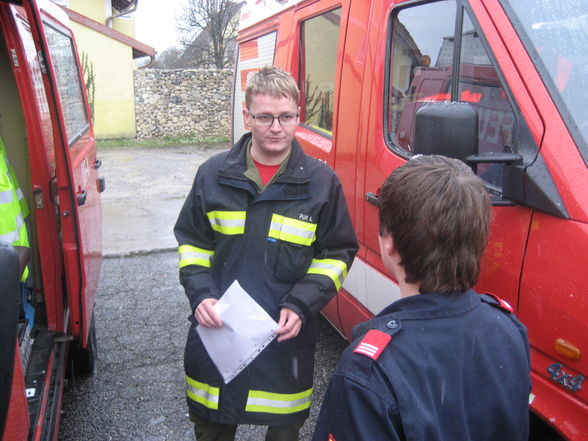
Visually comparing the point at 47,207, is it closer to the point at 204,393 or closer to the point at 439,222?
the point at 204,393

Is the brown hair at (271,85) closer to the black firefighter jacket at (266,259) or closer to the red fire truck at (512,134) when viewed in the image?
the black firefighter jacket at (266,259)

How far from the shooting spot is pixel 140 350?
393 cm

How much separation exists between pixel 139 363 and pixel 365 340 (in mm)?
2898

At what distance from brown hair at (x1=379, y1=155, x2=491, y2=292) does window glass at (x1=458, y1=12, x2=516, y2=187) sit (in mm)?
776

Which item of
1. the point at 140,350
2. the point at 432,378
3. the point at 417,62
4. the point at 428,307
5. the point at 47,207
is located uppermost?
the point at 417,62

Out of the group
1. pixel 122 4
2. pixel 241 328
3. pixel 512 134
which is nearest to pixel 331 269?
pixel 241 328

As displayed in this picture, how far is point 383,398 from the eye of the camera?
109 cm

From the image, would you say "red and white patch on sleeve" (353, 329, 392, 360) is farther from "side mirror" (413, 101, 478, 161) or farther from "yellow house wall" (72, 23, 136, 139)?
"yellow house wall" (72, 23, 136, 139)

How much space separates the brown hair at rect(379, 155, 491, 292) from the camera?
119 cm

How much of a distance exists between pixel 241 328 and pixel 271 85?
0.84m

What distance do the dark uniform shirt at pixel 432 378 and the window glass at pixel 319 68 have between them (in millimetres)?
2200

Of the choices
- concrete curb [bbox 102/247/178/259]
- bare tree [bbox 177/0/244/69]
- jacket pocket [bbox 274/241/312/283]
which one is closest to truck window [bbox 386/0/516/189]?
jacket pocket [bbox 274/241/312/283]

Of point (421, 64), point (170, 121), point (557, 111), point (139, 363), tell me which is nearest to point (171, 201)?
point (139, 363)

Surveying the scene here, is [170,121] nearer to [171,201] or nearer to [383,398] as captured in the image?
[171,201]
